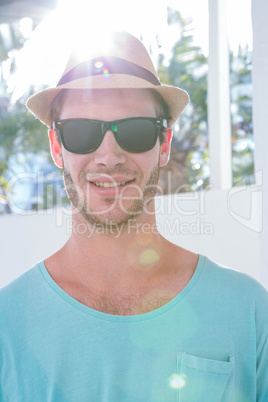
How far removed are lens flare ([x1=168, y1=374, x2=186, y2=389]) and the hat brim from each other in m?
1.07

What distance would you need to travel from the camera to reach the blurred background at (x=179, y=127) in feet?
12.1

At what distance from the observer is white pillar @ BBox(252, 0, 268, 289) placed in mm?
2895

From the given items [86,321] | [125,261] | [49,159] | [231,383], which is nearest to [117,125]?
[125,261]

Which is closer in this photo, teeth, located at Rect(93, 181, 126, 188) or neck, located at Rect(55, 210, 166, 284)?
teeth, located at Rect(93, 181, 126, 188)

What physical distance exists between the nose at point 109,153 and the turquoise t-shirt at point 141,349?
0.53 m

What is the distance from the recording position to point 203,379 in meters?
1.89

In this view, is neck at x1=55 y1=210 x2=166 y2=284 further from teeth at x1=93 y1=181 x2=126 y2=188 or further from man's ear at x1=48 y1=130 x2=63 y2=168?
man's ear at x1=48 y1=130 x2=63 y2=168

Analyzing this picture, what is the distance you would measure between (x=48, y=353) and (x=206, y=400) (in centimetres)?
60

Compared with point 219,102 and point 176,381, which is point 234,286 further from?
point 219,102

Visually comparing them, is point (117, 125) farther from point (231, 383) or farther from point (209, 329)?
point (231, 383)

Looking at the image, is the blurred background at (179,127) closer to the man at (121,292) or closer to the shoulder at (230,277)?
the man at (121,292)

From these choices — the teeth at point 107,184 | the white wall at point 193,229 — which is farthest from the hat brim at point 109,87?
the white wall at point 193,229

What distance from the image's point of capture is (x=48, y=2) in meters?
5.75

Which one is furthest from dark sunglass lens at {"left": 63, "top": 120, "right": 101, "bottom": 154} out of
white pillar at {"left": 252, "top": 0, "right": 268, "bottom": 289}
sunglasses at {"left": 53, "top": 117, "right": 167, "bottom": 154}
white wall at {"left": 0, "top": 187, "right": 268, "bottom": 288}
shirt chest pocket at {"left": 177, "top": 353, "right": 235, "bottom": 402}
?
white wall at {"left": 0, "top": 187, "right": 268, "bottom": 288}
